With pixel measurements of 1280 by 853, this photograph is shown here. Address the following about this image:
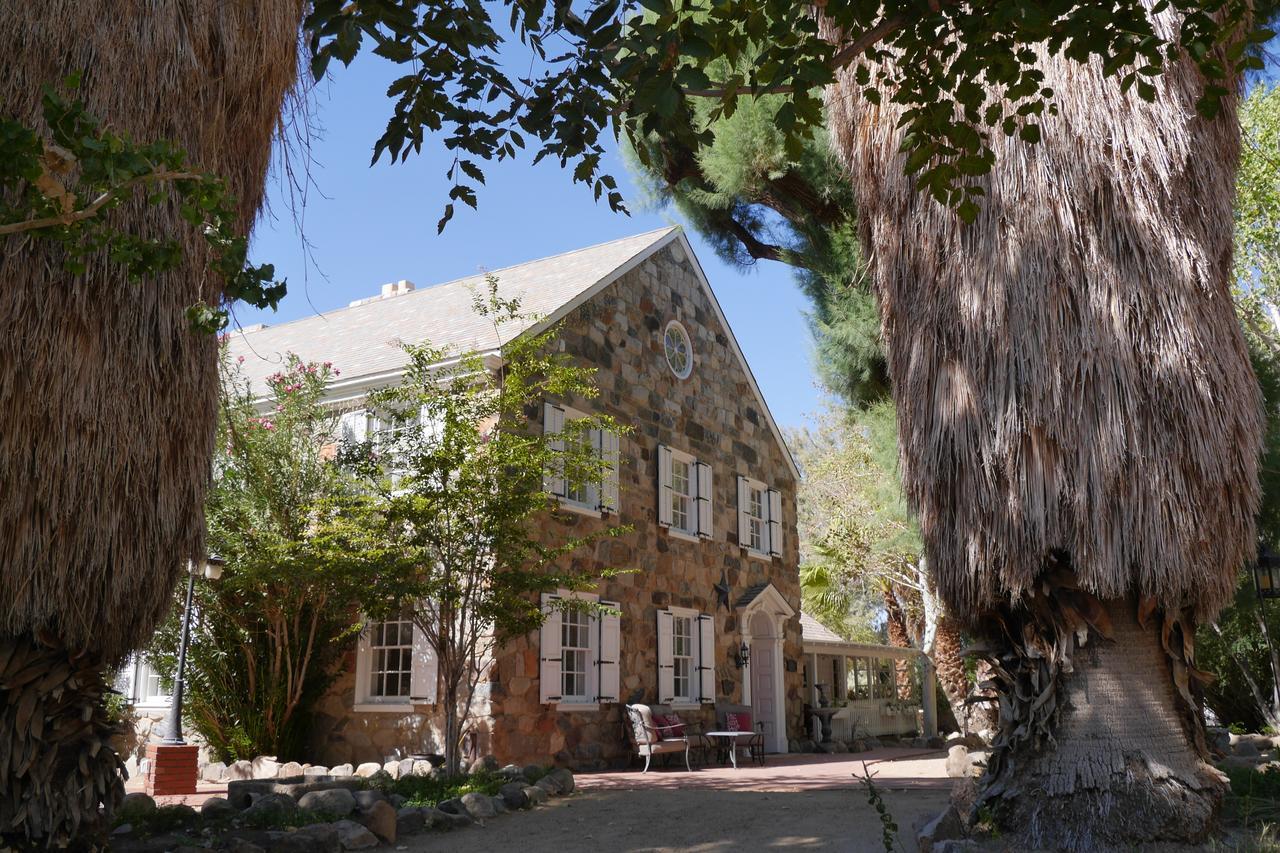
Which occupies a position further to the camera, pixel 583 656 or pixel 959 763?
pixel 583 656

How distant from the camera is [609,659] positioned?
41.4 ft

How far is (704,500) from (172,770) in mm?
7932

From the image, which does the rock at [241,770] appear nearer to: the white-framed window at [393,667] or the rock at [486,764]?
the white-framed window at [393,667]

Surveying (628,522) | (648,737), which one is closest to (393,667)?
(648,737)

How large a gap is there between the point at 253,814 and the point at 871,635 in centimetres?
2787

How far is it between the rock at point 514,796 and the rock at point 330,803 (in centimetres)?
151

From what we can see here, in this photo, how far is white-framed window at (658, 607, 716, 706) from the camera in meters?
13.8

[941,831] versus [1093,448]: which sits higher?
[1093,448]

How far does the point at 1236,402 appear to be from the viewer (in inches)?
223

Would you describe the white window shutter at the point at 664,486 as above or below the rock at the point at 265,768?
above

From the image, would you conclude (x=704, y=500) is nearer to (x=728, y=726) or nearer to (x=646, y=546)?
(x=646, y=546)

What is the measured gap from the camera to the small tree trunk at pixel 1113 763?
5.20 metres

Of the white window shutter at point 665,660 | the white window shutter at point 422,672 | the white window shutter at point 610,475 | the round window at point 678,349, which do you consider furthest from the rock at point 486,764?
the round window at point 678,349

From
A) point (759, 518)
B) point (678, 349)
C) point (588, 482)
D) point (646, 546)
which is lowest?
point (646, 546)
